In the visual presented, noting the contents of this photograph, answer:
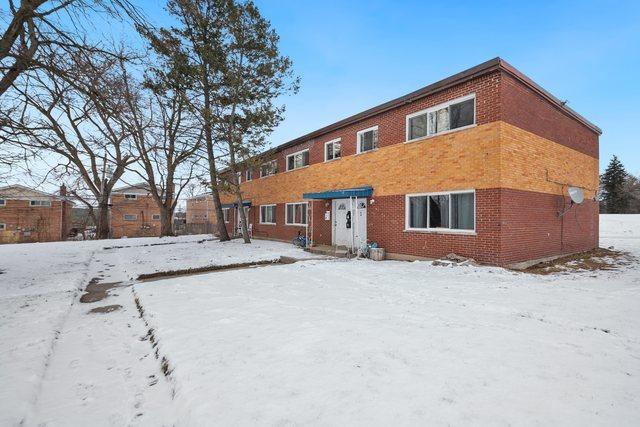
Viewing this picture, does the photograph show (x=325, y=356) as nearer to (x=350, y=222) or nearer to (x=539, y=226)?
(x=539, y=226)

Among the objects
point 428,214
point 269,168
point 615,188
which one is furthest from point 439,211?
point 615,188

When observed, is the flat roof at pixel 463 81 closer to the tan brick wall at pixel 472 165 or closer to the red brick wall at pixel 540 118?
the red brick wall at pixel 540 118

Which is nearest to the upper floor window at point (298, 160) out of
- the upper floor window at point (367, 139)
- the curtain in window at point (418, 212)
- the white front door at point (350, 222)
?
the white front door at point (350, 222)

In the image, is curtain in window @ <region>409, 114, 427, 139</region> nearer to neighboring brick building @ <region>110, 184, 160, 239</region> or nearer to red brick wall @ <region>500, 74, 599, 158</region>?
red brick wall @ <region>500, 74, 599, 158</region>

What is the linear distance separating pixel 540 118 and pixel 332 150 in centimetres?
844

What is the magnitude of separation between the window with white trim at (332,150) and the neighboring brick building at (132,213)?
34239 millimetres

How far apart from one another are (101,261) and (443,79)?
47.1 feet

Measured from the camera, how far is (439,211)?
10609mm

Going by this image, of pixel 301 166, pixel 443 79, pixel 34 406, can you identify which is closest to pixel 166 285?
pixel 34 406

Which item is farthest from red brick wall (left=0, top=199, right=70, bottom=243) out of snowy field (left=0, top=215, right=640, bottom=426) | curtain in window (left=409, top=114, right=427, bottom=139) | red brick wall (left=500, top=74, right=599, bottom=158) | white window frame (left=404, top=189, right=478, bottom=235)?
red brick wall (left=500, top=74, right=599, bottom=158)

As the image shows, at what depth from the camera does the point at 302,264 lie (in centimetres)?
1056

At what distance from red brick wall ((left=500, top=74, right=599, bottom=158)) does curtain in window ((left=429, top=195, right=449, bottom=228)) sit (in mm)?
3018

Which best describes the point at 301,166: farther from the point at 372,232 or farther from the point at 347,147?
the point at 372,232

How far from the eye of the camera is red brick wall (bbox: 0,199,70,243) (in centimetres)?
3412
